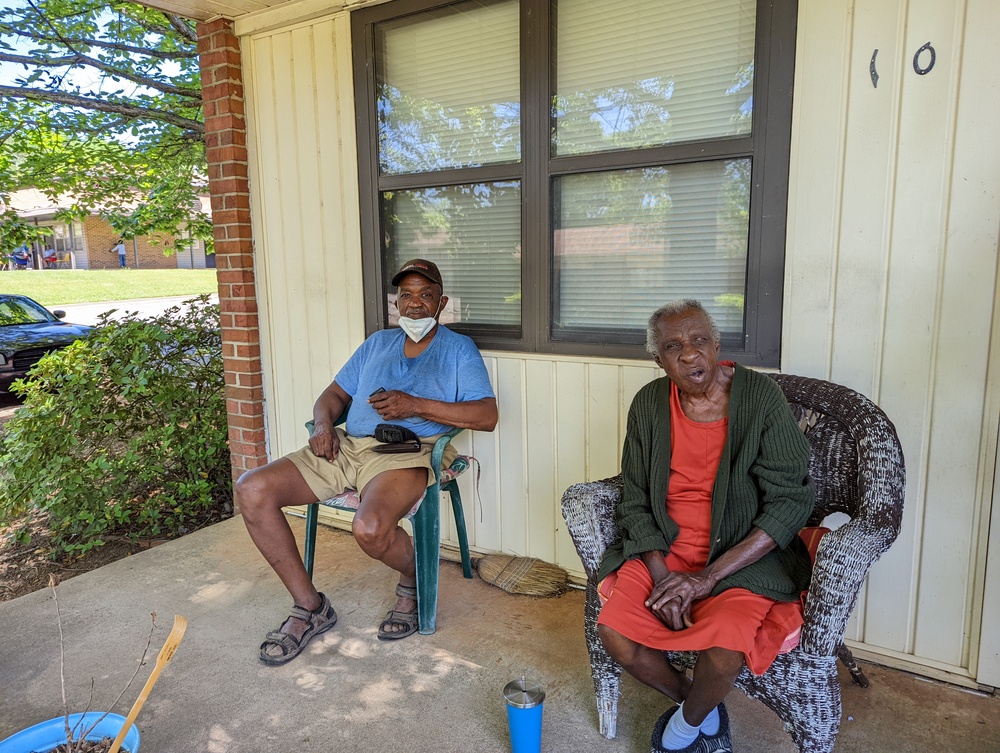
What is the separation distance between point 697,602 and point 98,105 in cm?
584

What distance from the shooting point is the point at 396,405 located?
2.50m

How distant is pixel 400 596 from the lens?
2.55 m

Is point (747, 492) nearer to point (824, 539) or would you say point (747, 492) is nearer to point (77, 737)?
point (824, 539)

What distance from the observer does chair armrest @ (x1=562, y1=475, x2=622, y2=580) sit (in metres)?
1.92

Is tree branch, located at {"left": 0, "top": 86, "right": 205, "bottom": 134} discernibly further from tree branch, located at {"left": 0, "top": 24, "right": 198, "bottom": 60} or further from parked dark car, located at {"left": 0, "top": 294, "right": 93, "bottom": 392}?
parked dark car, located at {"left": 0, "top": 294, "right": 93, "bottom": 392}

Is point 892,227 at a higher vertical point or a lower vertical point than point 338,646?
higher

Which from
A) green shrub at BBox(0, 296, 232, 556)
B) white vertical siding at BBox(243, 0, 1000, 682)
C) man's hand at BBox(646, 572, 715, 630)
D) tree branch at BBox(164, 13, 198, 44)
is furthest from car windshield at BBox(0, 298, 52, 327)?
man's hand at BBox(646, 572, 715, 630)

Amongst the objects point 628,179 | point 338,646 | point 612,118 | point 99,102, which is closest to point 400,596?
point 338,646

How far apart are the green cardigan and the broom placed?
92cm

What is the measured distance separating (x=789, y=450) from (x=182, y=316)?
381 centimetres

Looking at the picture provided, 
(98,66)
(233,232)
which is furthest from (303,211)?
(98,66)

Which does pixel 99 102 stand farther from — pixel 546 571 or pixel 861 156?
pixel 861 156

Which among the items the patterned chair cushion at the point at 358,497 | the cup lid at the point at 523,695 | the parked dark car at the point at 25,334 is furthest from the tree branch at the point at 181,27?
the cup lid at the point at 523,695

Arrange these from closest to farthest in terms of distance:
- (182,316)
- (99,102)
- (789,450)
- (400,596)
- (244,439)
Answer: (789,450) → (400,596) → (244,439) → (182,316) → (99,102)
